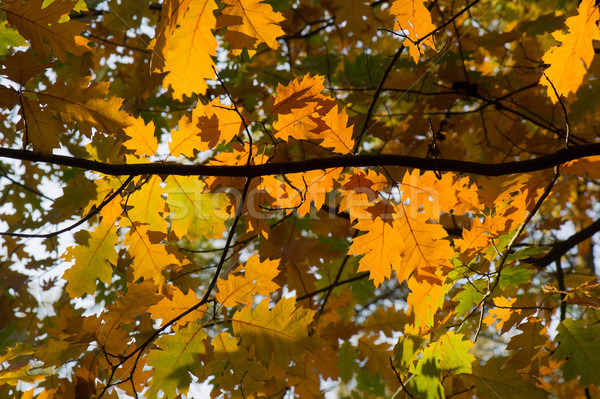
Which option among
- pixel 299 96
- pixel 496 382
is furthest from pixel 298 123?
pixel 496 382

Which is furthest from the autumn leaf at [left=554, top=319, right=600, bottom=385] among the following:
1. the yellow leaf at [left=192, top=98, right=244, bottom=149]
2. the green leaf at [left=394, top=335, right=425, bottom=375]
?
the yellow leaf at [left=192, top=98, right=244, bottom=149]

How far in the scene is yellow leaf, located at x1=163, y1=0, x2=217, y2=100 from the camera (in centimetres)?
149

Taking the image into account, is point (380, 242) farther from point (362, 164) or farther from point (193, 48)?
point (193, 48)

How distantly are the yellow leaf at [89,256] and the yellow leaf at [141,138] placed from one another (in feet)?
1.09

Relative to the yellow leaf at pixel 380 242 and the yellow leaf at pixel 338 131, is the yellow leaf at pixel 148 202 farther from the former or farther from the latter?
the yellow leaf at pixel 380 242

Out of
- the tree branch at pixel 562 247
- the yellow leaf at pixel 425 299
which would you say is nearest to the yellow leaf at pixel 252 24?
the yellow leaf at pixel 425 299

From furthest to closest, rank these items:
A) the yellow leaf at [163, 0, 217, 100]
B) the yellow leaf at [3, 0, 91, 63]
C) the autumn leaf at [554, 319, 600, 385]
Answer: the autumn leaf at [554, 319, 600, 385]
the yellow leaf at [3, 0, 91, 63]
the yellow leaf at [163, 0, 217, 100]

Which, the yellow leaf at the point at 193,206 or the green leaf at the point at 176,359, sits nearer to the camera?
the green leaf at the point at 176,359

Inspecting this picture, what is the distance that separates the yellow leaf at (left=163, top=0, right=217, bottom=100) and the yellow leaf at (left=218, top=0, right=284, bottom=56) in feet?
0.26

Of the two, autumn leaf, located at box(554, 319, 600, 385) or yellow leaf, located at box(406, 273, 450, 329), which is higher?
yellow leaf, located at box(406, 273, 450, 329)

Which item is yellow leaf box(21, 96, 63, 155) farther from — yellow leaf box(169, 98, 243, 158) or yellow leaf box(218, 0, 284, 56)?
yellow leaf box(218, 0, 284, 56)

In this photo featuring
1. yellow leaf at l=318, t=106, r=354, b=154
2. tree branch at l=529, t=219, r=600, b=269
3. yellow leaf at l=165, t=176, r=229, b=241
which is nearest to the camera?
yellow leaf at l=318, t=106, r=354, b=154

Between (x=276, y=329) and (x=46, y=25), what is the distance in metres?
1.33

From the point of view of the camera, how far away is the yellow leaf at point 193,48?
4.90 ft
